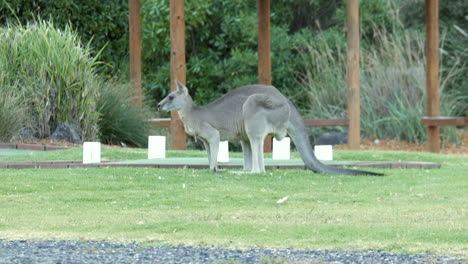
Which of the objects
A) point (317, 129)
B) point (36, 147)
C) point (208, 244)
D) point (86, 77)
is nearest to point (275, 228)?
point (208, 244)

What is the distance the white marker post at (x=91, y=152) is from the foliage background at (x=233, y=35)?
9.67 m

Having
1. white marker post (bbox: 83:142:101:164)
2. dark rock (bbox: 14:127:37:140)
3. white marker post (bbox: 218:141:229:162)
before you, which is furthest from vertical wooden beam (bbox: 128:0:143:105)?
white marker post (bbox: 83:142:101:164)

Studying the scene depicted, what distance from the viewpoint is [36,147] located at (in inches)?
559

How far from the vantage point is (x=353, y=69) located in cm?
1564

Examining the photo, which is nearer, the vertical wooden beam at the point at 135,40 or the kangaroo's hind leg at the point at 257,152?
the kangaroo's hind leg at the point at 257,152

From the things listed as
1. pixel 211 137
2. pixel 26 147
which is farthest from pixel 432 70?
pixel 211 137

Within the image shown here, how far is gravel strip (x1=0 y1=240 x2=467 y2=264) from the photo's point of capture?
5859 mm

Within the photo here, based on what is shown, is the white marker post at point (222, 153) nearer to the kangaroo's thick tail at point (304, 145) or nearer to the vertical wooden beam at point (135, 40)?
the kangaroo's thick tail at point (304, 145)

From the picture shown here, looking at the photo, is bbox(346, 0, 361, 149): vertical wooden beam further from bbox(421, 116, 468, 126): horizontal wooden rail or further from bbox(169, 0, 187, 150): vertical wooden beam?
bbox(169, 0, 187, 150): vertical wooden beam

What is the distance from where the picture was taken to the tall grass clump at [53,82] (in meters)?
15.5

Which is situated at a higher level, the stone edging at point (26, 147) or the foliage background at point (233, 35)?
the foliage background at point (233, 35)

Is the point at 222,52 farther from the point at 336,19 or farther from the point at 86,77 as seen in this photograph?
the point at 86,77

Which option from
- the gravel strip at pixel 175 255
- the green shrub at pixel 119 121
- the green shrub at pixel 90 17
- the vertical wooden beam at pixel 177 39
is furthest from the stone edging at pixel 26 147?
the green shrub at pixel 90 17

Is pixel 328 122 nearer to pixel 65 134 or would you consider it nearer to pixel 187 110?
pixel 65 134
